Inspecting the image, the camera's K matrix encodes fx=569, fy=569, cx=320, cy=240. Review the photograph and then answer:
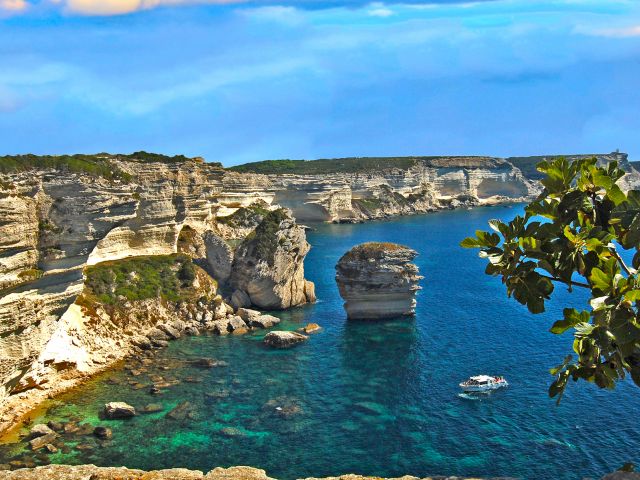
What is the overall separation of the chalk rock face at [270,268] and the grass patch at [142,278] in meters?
5.98

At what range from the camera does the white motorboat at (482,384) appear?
40.6m

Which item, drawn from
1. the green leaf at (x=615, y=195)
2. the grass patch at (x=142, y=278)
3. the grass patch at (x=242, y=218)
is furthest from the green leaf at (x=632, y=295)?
the grass patch at (x=242, y=218)

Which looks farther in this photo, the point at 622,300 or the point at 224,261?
the point at 224,261

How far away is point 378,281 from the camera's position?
5962 cm

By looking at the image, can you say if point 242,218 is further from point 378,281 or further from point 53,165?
point 378,281

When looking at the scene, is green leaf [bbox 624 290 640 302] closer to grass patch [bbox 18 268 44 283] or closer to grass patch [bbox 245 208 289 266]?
grass patch [bbox 18 268 44 283]

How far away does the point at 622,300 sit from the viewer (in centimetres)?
1278

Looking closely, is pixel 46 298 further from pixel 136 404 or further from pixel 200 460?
pixel 200 460

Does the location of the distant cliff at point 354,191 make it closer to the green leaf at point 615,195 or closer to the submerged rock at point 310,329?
the submerged rock at point 310,329

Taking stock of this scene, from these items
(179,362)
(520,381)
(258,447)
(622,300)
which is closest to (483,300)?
(520,381)

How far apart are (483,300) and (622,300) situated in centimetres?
5619

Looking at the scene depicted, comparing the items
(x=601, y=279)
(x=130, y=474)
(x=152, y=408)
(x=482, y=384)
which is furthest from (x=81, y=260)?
(x=601, y=279)

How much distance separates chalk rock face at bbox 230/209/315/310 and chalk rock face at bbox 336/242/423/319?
860 cm

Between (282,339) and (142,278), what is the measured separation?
17593 millimetres
